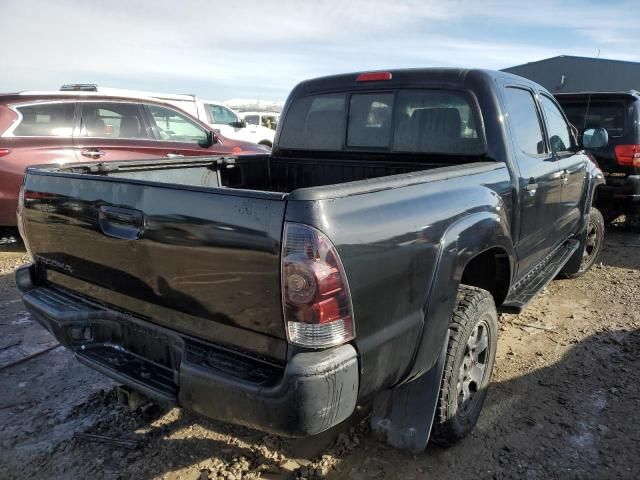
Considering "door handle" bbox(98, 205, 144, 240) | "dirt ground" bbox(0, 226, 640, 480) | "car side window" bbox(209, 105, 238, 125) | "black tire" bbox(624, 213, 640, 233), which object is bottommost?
"dirt ground" bbox(0, 226, 640, 480)

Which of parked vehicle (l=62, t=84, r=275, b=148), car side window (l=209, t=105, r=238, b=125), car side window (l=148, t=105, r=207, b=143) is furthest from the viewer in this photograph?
car side window (l=209, t=105, r=238, b=125)

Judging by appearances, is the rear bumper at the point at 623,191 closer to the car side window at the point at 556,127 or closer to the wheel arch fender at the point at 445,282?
the car side window at the point at 556,127

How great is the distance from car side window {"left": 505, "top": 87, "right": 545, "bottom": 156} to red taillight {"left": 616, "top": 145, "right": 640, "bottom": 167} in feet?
11.4

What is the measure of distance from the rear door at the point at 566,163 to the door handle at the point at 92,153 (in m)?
5.20

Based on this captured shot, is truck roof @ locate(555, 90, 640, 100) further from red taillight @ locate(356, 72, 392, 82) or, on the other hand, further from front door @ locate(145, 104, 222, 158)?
front door @ locate(145, 104, 222, 158)

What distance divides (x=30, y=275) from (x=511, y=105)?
307 cm

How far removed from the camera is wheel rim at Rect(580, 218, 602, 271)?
213 inches

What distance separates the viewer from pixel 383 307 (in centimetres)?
190

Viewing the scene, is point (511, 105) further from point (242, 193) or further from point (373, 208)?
point (242, 193)

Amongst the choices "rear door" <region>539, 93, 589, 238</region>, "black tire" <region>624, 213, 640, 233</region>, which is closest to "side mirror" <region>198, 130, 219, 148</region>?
"rear door" <region>539, 93, 589, 238</region>

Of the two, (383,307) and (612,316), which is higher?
(383,307)

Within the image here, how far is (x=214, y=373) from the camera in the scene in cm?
188

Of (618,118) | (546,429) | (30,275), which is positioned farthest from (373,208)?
(618,118)

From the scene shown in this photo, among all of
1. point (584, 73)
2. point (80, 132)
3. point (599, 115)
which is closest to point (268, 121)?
point (584, 73)
